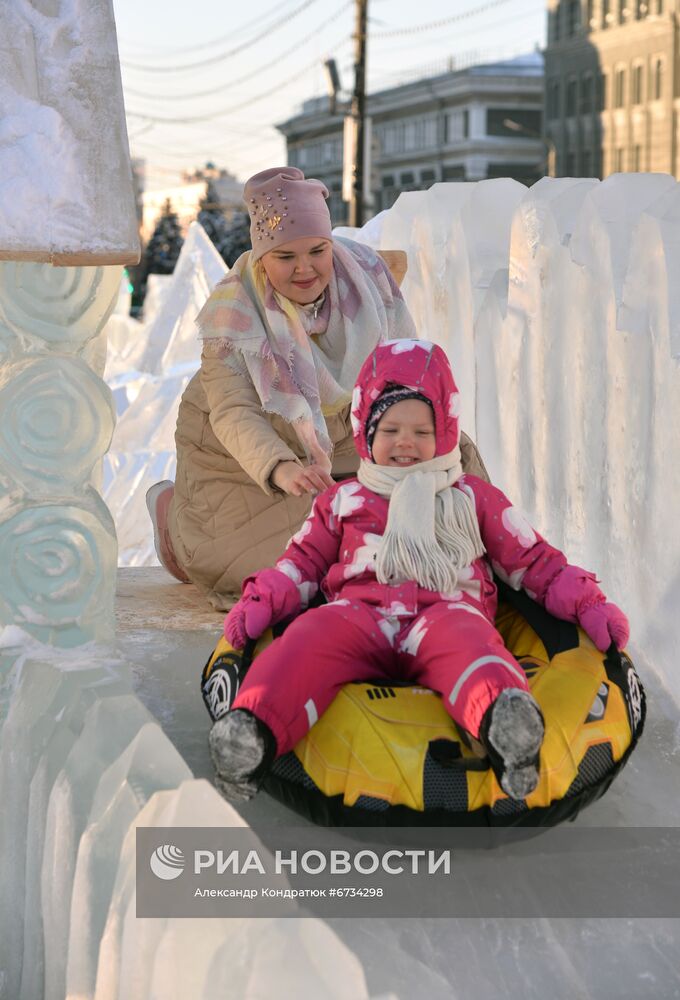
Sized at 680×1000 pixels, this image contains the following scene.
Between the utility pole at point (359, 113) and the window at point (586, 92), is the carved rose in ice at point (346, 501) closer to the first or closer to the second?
the utility pole at point (359, 113)

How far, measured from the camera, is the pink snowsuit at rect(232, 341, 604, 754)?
2211 millimetres

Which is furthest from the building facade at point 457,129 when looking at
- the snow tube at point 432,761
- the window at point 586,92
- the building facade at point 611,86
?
the snow tube at point 432,761

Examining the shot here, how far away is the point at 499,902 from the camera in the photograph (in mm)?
2145

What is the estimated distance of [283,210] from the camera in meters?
3.38

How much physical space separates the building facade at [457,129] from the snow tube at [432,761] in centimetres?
4587

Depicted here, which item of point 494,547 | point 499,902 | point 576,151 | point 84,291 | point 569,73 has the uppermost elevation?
point 569,73

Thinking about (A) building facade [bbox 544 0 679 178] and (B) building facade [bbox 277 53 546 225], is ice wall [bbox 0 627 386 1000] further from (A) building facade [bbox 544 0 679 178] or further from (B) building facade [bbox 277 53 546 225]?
(B) building facade [bbox 277 53 546 225]

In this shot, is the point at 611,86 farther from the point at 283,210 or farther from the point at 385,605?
the point at 385,605

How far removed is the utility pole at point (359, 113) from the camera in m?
17.5

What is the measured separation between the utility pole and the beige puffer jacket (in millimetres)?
13067

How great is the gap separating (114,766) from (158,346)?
28.6 feet

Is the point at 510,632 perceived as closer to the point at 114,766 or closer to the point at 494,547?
the point at 494,547

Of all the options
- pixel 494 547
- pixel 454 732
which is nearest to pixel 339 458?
pixel 494 547

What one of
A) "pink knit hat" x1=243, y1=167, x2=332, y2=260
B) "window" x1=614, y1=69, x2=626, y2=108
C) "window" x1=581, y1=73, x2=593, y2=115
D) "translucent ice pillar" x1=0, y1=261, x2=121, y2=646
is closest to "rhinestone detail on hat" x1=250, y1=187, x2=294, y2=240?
"pink knit hat" x1=243, y1=167, x2=332, y2=260
